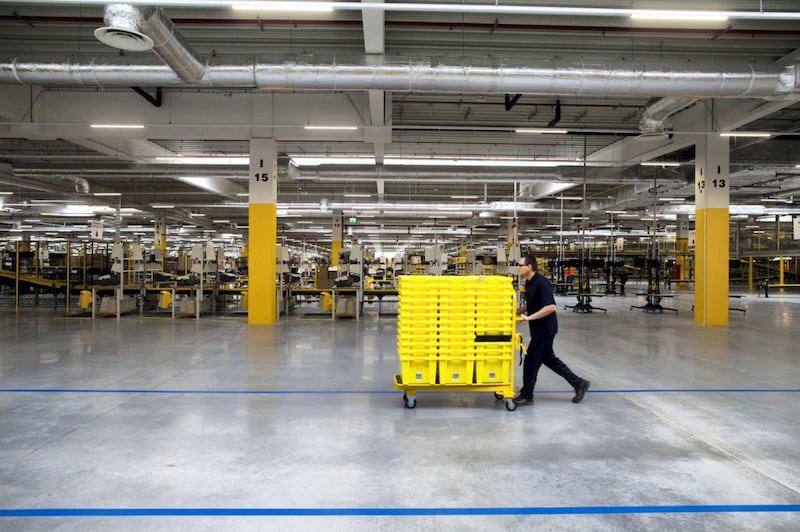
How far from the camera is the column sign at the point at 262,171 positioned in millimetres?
11188

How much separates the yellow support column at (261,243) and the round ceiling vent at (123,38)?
5.55m

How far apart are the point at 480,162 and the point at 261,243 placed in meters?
6.36

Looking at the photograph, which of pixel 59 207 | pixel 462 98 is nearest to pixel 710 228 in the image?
pixel 462 98

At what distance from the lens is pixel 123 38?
541cm

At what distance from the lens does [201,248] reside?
42.5 ft

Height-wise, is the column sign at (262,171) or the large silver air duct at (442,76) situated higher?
the large silver air duct at (442,76)

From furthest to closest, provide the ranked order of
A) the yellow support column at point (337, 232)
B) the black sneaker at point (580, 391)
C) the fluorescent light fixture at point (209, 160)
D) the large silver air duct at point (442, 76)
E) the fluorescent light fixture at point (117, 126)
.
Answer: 1. the yellow support column at point (337, 232)
2. the fluorescent light fixture at point (209, 160)
3. the fluorescent light fixture at point (117, 126)
4. the large silver air duct at point (442, 76)
5. the black sneaker at point (580, 391)

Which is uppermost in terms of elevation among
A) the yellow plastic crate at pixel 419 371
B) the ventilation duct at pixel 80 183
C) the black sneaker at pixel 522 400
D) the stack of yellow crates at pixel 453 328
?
the ventilation duct at pixel 80 183

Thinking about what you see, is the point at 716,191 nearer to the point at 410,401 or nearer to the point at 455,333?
the point at 455,333

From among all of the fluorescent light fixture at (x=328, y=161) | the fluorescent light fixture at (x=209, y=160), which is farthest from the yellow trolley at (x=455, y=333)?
the fluorescent light fixture at (x=209, y=160)

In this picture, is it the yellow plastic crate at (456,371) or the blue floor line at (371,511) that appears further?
the yellow plastic crate at (456,371)

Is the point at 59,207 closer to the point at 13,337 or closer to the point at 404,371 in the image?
the point at 13,337

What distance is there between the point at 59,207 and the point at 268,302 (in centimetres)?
1661

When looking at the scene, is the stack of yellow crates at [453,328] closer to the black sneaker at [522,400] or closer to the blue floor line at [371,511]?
the black sneaker at [522,400]
